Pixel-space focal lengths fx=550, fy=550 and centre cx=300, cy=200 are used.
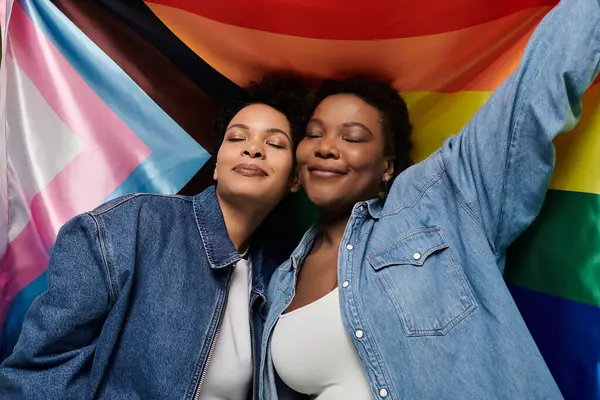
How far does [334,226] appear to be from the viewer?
1.52 m

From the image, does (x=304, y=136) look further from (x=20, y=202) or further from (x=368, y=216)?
(x=20, y=202)

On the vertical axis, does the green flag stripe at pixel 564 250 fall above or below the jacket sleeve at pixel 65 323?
above

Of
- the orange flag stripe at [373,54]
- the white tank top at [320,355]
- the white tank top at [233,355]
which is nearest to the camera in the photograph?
the white tank top at [320,355]

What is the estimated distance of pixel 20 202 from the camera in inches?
63.7

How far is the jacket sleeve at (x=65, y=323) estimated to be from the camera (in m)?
1.24

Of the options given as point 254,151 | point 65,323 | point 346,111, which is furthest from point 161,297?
point 346,111

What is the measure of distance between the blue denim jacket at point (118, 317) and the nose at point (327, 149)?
43cm

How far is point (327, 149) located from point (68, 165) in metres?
0.80

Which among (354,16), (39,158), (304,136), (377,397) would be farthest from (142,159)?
(377,397)

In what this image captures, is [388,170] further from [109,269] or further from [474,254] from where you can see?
[109,269]

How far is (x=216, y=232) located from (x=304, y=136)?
38 cm

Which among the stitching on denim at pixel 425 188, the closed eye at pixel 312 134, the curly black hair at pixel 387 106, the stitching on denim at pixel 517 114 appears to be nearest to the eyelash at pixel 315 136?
the closed eye at pixel 312 134

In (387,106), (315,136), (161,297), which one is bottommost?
(161,297)

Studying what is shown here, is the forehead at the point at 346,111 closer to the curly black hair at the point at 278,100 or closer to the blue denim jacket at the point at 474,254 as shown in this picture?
the curly black hair at the point at 278,100
